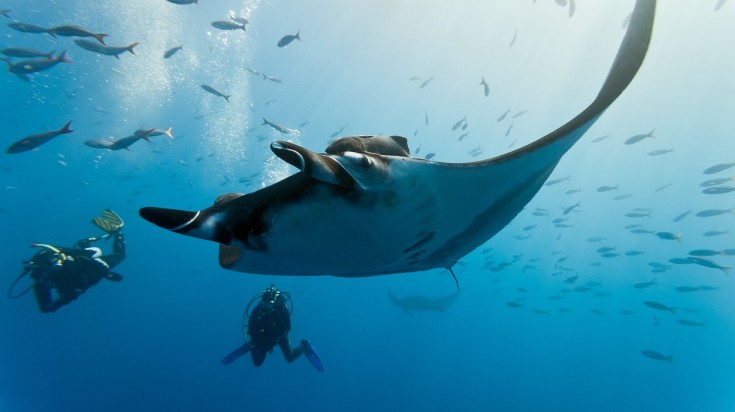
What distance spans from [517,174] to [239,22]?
31.8 feet

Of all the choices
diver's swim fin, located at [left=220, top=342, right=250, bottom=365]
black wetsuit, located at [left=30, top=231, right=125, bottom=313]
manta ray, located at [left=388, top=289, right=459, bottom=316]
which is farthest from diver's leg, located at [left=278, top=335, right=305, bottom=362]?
manta ray, located at [left=388, top=289, right=459, bottom=316]

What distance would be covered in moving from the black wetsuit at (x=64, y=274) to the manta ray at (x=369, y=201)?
6.91m

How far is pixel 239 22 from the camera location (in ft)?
29.5

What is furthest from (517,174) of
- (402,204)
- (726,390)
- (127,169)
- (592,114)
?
(726,390)

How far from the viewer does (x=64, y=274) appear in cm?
675

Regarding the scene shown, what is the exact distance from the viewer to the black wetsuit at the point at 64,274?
6.71 m

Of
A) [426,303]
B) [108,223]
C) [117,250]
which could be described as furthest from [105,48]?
[426,303]

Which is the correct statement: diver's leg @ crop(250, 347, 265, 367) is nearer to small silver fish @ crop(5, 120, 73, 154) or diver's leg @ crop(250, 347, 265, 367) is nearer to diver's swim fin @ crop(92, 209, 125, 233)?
diver's swim fin @ crop(92, 209, 125, 233)

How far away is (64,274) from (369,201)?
8.32 metres

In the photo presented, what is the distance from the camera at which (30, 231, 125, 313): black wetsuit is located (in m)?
6.71

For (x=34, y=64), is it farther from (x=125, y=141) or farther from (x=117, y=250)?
(x=117, y=250)

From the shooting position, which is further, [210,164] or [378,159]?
[210,164]

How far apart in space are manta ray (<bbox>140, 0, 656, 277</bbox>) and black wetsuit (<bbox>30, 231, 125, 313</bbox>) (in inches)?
272

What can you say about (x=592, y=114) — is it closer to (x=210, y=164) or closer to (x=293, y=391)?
(x=293, y=391)
